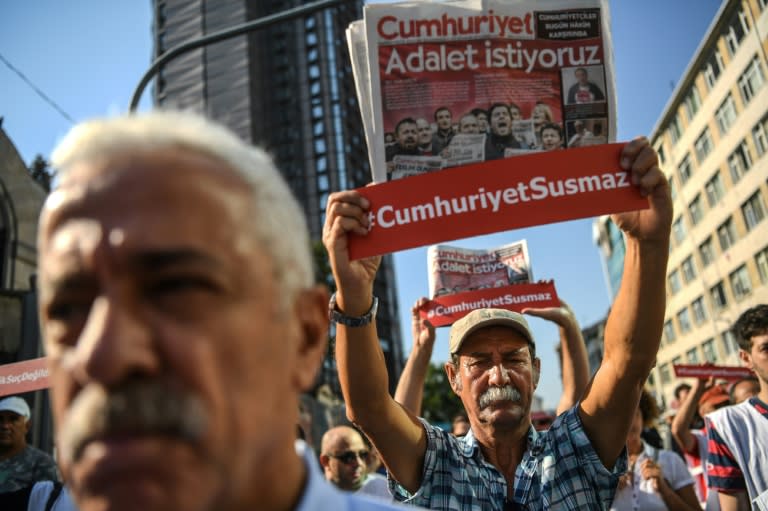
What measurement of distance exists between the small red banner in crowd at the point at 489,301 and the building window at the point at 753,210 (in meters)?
33.9

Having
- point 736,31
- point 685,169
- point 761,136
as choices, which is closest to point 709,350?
point 685,169

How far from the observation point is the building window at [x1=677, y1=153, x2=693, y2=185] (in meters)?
43.3

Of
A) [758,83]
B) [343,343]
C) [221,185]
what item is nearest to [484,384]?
[343,343]

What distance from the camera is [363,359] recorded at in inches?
93.4

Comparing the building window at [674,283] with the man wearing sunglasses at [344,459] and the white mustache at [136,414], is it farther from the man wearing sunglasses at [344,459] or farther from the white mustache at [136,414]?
the white mustache at [136,414]

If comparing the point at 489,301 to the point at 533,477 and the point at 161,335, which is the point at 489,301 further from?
the point at 161,335

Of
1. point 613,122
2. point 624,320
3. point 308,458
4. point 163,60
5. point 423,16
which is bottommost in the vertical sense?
point 308,458

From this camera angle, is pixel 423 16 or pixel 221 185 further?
pixel 423 16

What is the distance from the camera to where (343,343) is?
2.37 meters

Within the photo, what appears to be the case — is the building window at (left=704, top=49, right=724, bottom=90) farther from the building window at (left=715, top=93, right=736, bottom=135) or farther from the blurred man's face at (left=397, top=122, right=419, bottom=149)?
the blurred man's face at (left=397, top=122, right=419, bottom=149)

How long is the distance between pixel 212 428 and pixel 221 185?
43cm

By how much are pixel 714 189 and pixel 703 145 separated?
2.98 meters

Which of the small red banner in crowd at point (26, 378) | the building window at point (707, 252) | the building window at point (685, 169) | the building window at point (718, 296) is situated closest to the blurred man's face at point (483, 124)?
the small red banner in crowd at point (26, 378)

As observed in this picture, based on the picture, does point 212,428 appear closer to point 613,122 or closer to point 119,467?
point 119,467
